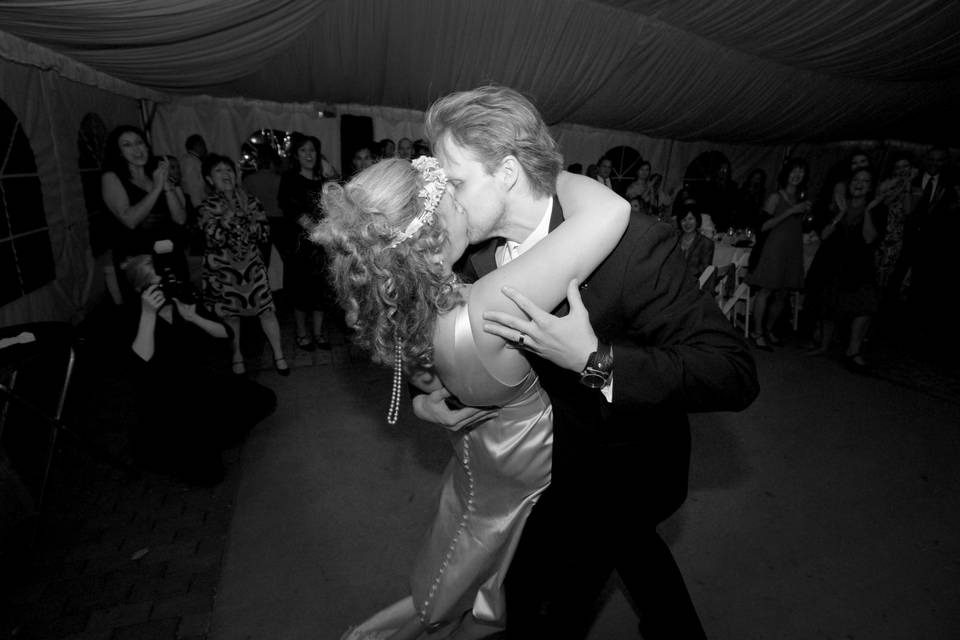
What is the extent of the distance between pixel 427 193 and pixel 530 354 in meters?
0.52

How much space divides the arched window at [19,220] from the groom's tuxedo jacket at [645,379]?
4.04 m

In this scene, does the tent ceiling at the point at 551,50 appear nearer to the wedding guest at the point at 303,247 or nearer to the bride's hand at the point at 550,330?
the wedding guest at the point at 303,247

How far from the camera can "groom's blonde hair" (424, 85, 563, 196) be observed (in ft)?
4.10

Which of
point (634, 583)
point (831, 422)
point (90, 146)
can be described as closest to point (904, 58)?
point (831, 422)

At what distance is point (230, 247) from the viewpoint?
11.7 feet

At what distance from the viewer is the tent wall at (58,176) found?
3.81 m

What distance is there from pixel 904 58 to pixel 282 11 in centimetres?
771

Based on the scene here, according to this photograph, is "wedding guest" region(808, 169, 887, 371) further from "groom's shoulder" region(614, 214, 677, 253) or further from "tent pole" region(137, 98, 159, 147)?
"tent pole" region(137, 98, 159, 147)

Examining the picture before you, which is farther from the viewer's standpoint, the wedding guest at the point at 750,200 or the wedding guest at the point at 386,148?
the wedding guest at the point at 750,200

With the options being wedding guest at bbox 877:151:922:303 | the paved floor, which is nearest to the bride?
the paved floor

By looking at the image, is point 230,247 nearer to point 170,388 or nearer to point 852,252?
point 170,388

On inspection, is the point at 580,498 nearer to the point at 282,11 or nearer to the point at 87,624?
the point at 87,624

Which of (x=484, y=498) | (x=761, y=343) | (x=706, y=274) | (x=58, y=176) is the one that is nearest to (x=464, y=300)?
(x=484, y=498)

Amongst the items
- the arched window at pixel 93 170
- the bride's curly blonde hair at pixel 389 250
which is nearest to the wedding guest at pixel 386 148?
the arched window at pixel 93 170
